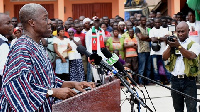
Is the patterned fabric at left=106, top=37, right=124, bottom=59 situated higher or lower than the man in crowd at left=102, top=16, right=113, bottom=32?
lower

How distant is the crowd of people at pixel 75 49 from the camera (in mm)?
2787

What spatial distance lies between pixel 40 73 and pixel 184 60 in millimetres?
3231

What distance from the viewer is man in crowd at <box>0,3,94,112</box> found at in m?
2.72

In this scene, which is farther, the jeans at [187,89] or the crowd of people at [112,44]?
the crowd of people at [112,44]

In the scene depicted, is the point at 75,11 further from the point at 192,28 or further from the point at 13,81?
the point at 13,81

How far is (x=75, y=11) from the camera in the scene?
1808 centimetres

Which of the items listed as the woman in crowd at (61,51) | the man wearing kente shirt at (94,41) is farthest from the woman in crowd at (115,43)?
the woman in crowd at (61,51)

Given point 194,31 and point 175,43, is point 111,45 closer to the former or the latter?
point 194,31

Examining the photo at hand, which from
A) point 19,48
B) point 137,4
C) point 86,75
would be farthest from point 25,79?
point 137,4

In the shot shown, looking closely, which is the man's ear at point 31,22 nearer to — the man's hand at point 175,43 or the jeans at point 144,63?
the man's hand at point 175,43

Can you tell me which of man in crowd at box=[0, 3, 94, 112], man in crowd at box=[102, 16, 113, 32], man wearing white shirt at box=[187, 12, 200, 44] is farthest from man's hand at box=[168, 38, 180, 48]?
man in crowd at box=[102, 16, 113, 32]

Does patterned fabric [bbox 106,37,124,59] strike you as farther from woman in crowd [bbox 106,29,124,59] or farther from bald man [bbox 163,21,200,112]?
bald man [bbox 163,21,200,112]

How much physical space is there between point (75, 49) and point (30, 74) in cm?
716

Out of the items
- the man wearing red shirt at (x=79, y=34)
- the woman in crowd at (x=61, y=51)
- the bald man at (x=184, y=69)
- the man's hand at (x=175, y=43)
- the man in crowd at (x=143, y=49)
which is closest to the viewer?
the man's hand at (x=175, y=43)
